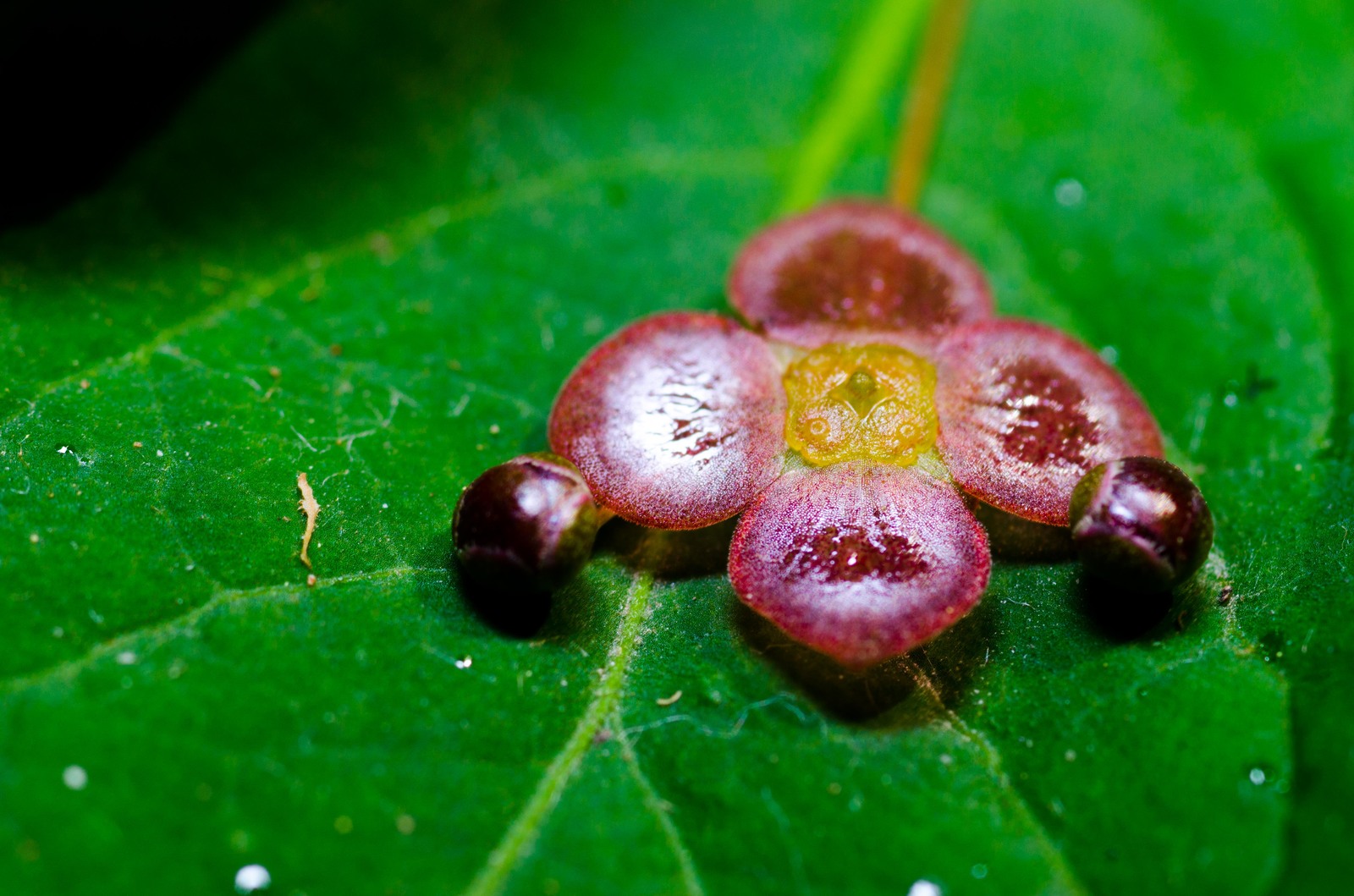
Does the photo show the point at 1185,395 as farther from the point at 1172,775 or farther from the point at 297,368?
the point at 297,368

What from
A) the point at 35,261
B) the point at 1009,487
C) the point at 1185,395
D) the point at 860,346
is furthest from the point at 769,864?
the point at 35,261

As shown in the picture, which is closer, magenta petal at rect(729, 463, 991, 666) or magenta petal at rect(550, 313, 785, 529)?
magenta petal at rect(729, 463, 991, 666)

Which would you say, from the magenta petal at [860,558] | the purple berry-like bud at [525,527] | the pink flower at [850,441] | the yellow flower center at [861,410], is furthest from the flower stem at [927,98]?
the purple berry-like bud at [525,527]

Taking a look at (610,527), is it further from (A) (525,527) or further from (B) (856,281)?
(B) (856,281)

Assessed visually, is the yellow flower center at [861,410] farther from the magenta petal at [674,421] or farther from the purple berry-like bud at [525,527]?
the purple berry-like bud at [525,527]

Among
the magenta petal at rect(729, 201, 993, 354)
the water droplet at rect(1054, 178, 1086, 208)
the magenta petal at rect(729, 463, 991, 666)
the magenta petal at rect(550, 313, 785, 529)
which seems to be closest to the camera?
the magenta petal at rect(729, 463, 991, 666)

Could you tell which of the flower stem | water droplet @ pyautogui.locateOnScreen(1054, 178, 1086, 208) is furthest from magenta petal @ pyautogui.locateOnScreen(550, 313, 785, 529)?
water droplet @ pyautogui.locateOnScreen(1054, 178, 1086, 208)

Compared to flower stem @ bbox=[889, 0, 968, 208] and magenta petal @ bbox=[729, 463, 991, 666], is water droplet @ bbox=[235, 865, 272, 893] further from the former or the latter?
flower stem @ bbox=[889, 0, 968, 208]
